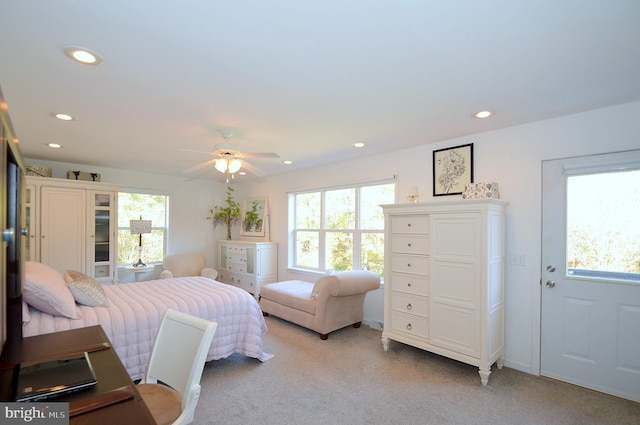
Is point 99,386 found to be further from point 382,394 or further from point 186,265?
point 186,265

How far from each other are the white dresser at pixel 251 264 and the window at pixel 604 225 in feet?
14.0

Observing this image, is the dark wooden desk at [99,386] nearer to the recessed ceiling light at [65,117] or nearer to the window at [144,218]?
the recessed ceiling light at [65,117]

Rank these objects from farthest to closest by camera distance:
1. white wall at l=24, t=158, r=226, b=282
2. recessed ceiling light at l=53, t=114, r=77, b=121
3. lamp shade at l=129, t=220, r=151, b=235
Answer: white wall at l=24, t=158, r=226, b=282
lamp shade at l=129, t=220, r=151, b=235
recessed ceiling light at l=53, t=114, r=77, b=121

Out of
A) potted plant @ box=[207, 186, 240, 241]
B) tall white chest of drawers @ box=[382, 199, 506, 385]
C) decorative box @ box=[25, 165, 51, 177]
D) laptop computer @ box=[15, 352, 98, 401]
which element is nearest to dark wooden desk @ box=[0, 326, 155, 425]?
laptop computer @ box=[15, 352, 98, 401]

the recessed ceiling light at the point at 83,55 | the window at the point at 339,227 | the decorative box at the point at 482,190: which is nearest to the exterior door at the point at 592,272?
the decorative box at the point at 482,190

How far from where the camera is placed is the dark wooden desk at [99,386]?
3.06ft

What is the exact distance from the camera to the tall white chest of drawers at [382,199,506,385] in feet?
9.16

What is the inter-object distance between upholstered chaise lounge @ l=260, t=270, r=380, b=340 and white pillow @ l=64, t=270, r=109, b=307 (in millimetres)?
2082

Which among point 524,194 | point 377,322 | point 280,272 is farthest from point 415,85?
point 280,272

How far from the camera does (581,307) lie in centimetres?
272

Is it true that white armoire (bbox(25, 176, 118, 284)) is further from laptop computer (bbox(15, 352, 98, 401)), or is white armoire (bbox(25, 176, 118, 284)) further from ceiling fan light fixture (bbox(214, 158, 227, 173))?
laptop computer (bbox(15, 352, 98, 401))

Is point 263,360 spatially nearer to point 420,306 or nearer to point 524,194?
point 420,306

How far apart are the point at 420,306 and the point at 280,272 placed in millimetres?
3058

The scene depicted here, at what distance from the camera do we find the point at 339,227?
488 cm
